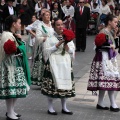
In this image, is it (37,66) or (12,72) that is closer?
(12,72)

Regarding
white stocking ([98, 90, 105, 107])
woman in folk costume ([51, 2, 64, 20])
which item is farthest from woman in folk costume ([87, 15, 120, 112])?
woman in folk costume ([51, 2, 64, 20])

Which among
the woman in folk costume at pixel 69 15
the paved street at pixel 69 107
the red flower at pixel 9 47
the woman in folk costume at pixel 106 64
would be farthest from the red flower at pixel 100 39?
the woman in folk costume at pixel 69 15

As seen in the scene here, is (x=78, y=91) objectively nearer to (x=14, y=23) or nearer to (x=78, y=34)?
(x=14, y=23)

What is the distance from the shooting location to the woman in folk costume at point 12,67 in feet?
24.0

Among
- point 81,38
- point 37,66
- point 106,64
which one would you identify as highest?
point 106,64

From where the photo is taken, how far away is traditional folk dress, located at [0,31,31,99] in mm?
7320

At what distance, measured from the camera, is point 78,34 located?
17.8 meters

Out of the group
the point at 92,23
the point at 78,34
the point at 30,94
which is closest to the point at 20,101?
the point at 30,94

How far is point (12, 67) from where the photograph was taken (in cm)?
736

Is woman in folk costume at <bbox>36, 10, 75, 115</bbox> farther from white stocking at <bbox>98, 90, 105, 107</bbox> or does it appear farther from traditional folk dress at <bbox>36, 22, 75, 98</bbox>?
white stocking at <bbox>98, 90, 105, 107</bbox>

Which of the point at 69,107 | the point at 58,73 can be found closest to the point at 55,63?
the point at 58,73

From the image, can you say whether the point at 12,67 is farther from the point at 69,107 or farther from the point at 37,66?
the point at 37,66

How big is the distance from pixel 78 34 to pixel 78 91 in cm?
781

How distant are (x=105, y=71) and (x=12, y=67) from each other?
66.4 inches
